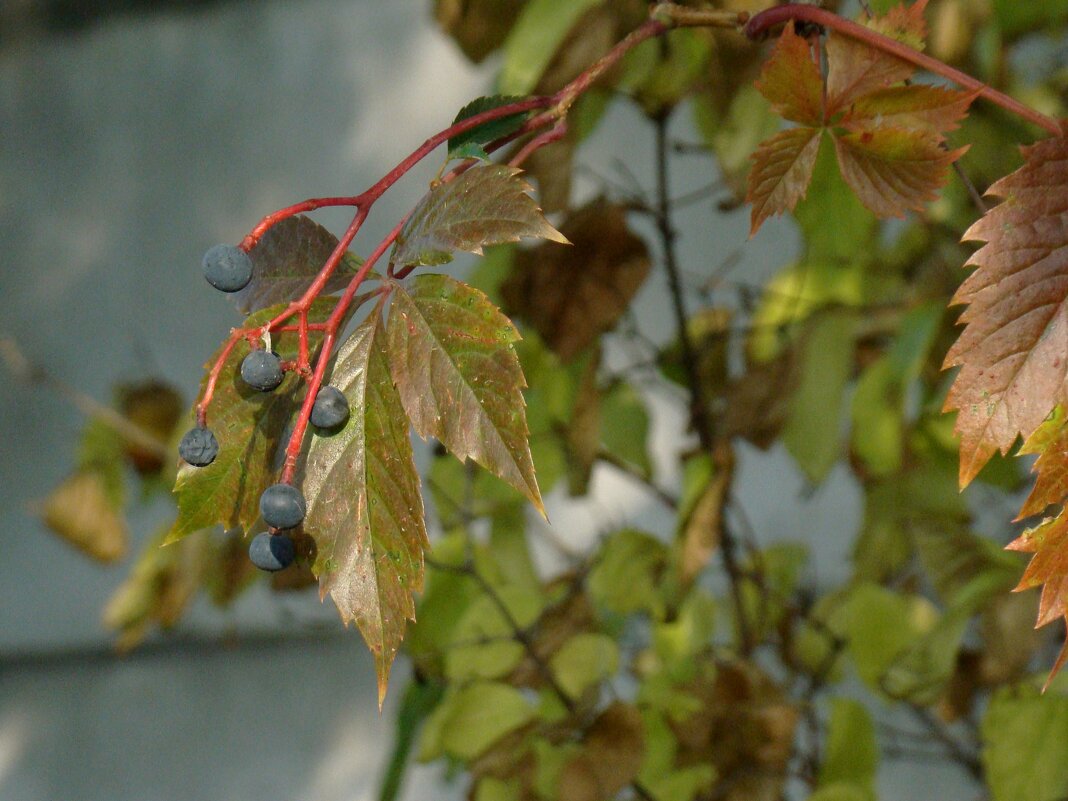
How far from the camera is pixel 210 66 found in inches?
58.9

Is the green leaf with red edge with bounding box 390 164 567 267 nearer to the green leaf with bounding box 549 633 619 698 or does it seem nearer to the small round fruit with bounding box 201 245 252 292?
the small round fruit with bounding box 201 245 252 292

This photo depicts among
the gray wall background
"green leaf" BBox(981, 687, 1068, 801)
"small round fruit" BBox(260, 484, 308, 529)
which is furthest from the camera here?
the gray wall background

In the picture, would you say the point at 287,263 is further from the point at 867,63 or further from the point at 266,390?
the point at 867,63

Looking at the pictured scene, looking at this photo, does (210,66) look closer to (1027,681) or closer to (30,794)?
(30,794)

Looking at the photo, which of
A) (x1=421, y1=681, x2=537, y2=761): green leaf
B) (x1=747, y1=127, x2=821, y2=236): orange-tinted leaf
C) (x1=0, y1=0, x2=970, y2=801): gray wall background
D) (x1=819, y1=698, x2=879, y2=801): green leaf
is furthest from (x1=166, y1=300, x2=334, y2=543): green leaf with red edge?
(x1=0, y1=0, x2=970, y2=801): gray wall background

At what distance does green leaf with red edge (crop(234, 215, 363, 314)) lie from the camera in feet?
1.17

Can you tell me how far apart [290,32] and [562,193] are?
960 millimetres

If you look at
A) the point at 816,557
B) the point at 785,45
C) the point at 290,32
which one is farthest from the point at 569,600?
the point at 290,32

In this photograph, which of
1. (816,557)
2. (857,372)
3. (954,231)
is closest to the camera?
(954,231)

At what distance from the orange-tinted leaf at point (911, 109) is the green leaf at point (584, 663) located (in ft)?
1.39

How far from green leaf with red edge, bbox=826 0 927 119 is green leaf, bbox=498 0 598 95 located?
22cm

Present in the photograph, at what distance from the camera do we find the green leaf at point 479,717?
25.5 inches

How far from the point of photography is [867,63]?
357mm

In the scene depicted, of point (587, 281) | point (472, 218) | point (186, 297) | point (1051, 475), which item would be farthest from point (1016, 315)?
point (186, 297)
